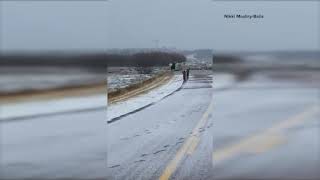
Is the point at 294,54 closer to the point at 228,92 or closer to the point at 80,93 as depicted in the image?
the point at 228,92

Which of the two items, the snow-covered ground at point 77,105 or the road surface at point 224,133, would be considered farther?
the road surface at point 224,133

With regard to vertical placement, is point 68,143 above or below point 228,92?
below

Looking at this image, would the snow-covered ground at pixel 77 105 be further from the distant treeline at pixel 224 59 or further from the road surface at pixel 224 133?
the distant treeline at pixel 224 59

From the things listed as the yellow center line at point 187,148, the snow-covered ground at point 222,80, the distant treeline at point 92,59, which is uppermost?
the distant treeline at point 92,59

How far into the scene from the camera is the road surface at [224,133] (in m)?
2.35

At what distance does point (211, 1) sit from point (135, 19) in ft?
1.38

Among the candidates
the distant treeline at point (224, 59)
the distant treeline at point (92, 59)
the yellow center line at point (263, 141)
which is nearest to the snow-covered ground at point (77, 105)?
the distant treeline at point (92, 59)

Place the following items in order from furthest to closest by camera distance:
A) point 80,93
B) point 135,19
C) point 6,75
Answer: point 135,19 → point 80,93 → point 6,75

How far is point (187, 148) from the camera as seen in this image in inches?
95.7

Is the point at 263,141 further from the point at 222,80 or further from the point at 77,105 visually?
the point at 77,105

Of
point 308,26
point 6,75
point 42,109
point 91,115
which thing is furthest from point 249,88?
point 6,75

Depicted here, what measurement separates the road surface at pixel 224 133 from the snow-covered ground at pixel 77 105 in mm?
46

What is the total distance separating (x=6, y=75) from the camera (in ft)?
6.31

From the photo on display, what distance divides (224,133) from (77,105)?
803 mm
